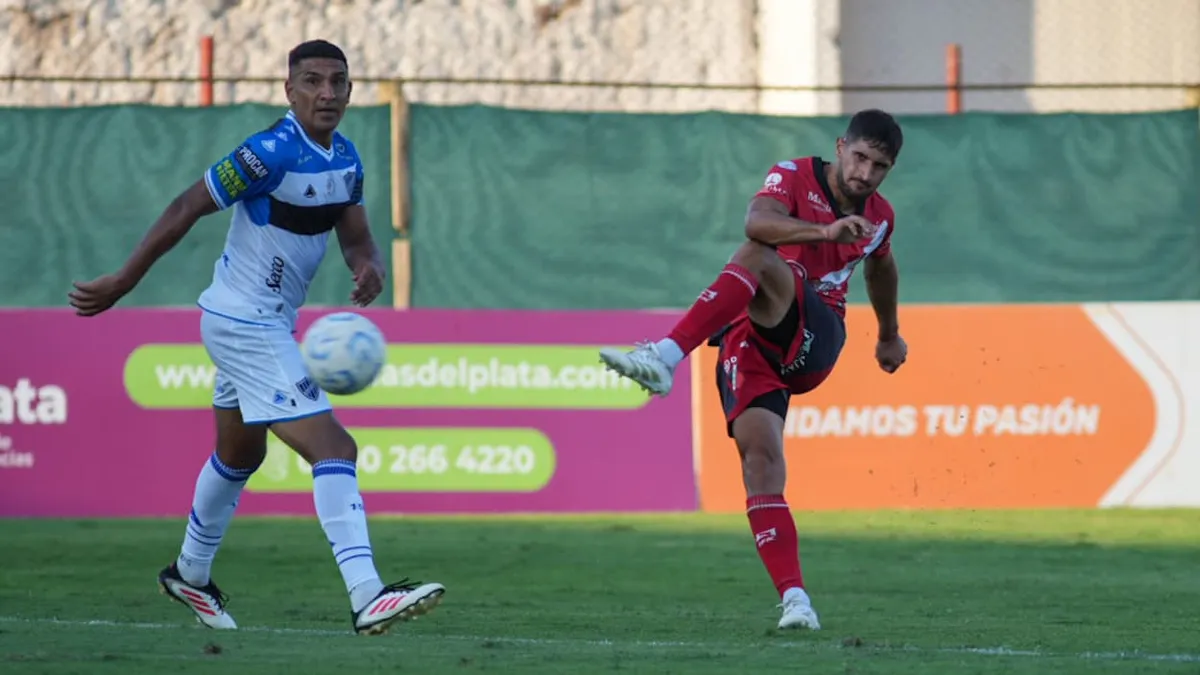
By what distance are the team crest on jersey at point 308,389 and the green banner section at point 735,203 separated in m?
8.15

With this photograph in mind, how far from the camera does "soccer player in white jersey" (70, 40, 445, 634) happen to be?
7.29 m

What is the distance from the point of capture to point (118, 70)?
917 inches

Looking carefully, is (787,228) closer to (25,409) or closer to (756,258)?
(756,258)

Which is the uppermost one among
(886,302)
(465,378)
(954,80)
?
(954,80)

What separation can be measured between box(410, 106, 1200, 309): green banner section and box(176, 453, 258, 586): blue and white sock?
761cm

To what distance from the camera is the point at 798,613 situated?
7738 millimetres

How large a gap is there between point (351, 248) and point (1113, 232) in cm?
982

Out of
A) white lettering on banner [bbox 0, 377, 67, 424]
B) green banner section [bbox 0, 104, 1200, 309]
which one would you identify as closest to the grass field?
white lettering on banner [bbox 0, 377, 67, 424]

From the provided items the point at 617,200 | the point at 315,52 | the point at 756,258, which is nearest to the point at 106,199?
the point at 617,200

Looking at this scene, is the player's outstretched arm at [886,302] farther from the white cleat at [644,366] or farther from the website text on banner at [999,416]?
the website text on banner at [999,416]

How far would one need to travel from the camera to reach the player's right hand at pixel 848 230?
7.41 m

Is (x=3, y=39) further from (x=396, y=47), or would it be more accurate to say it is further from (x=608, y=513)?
(x=608, y=513)

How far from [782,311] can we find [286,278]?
6.11 ft

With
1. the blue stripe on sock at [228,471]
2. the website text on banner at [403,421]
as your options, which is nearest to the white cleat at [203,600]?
the blue stripe on sock at [228,471]
